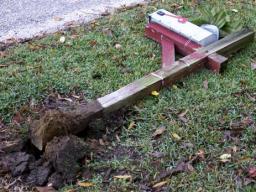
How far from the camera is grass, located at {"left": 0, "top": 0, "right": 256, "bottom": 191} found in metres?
3.01

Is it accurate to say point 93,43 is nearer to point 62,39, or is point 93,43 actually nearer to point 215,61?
point 62,39

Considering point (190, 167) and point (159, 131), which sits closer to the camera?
point (190, 167)

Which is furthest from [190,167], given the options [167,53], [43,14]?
[43,14]

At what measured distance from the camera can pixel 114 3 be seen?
5734 millimetres

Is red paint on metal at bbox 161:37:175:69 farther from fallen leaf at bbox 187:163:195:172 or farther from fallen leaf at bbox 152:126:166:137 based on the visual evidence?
fallen leaf at bbox 187:163:195:172

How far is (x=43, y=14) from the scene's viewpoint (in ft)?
17.9

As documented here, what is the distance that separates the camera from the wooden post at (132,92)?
310 cm

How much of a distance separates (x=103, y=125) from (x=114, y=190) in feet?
2.10

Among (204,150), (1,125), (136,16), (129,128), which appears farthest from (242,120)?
(136,16)

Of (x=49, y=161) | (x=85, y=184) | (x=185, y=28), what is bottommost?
(x=85, y=184)

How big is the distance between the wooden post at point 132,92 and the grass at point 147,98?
9cm

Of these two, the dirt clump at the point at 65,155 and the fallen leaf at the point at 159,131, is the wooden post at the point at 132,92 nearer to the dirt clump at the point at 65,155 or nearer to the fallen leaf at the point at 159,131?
the dirt clump at the point at 65,155

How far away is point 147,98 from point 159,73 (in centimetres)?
25

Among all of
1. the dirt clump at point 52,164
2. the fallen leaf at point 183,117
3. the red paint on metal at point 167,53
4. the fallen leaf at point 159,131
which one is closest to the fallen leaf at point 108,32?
the red paint on metal at point 167,53
